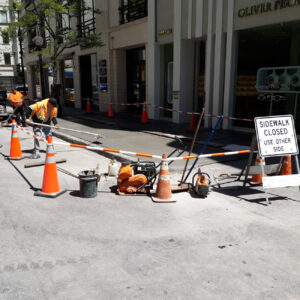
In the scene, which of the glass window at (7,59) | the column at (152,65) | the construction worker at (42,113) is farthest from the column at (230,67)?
the glass window at (7,59)

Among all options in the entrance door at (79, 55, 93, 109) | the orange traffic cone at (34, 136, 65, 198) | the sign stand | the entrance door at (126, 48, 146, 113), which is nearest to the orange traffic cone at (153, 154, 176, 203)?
the sign stand

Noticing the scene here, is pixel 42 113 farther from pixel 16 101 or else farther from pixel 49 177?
pixel 16 101

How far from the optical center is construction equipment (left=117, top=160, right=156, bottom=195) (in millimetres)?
5781

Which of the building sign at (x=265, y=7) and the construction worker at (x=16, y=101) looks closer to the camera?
the building sign at (x=265, y=7)

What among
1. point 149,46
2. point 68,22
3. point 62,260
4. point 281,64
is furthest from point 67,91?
point 62,260

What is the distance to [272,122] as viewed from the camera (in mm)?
5785

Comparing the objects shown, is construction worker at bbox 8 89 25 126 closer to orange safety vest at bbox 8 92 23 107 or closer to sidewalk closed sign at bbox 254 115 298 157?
orange safety vest at bbox 8 92 23 107

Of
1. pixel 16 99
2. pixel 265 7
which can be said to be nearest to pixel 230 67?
pixel 265 7

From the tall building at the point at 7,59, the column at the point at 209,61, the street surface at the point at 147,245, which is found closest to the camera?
the street surface at the point at 147,245

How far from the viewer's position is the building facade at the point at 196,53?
36.4 feet

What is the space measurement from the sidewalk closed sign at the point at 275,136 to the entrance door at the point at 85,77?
19.7 metres

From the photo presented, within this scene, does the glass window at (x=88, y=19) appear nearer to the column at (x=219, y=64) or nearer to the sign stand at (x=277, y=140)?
the column at (x=219, y=64)

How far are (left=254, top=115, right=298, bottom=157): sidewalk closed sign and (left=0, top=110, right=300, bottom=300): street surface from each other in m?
0.80

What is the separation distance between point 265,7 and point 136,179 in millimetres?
8289
